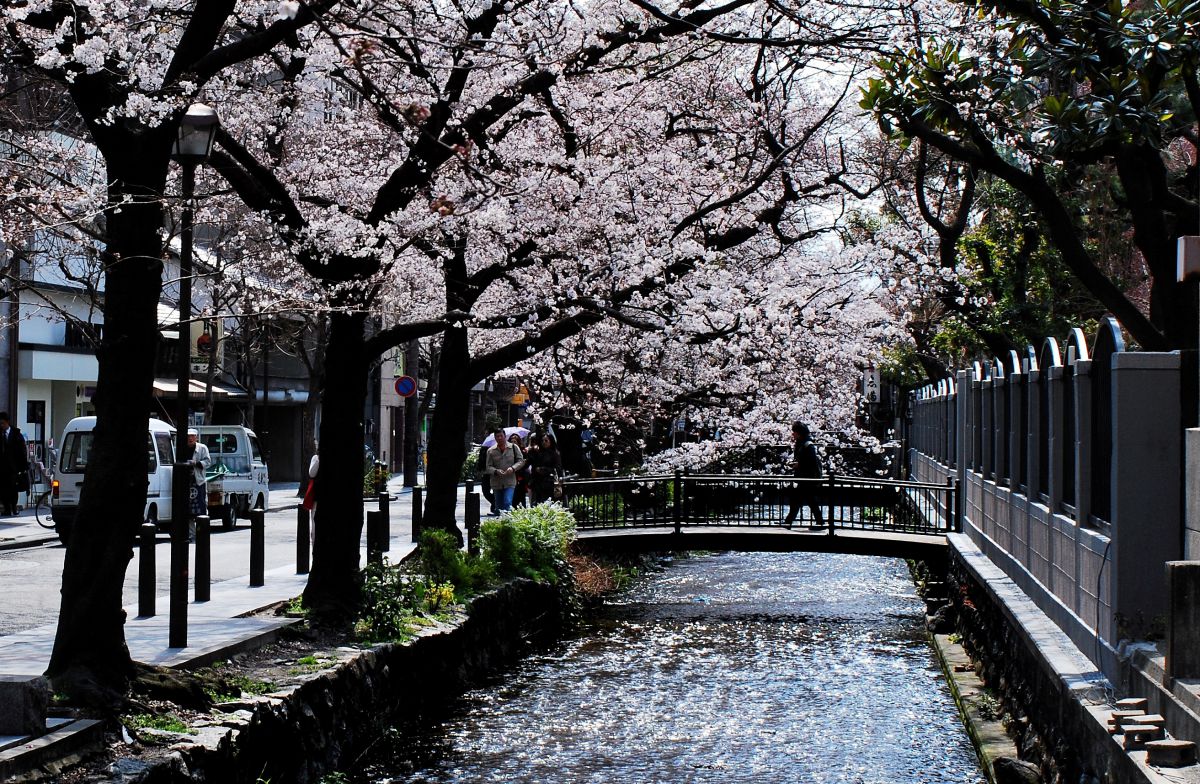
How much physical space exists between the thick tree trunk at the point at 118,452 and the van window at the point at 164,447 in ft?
52.1

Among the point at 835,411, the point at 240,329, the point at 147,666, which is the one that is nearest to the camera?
the point at 147,666

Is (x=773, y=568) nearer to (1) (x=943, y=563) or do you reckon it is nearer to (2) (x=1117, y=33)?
(1) (x=943, y=563)

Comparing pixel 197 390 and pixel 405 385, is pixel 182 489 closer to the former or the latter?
pixel 405 385

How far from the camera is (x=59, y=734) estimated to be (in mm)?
6887

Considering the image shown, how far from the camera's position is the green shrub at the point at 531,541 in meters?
17.4

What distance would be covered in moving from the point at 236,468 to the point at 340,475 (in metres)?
15.9

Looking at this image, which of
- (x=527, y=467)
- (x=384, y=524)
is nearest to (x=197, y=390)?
(x=527, y=467)

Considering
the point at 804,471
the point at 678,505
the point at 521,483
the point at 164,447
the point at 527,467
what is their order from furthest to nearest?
the point at 521,483, the point at 527,467, the point at 164,447, the point at 804,471, the point at 678,505

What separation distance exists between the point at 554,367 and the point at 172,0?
15321 millimetres

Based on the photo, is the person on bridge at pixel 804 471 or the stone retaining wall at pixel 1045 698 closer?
the stone retaining wall at pixel 1045 698

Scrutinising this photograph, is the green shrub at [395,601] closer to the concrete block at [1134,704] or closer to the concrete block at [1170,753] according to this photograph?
the concrete block at [1134,704]

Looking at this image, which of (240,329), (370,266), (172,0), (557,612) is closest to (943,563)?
(557,612)

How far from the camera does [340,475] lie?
1296cm

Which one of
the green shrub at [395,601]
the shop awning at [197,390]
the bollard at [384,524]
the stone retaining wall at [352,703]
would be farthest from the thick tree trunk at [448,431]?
the shop awning at [197,390]
